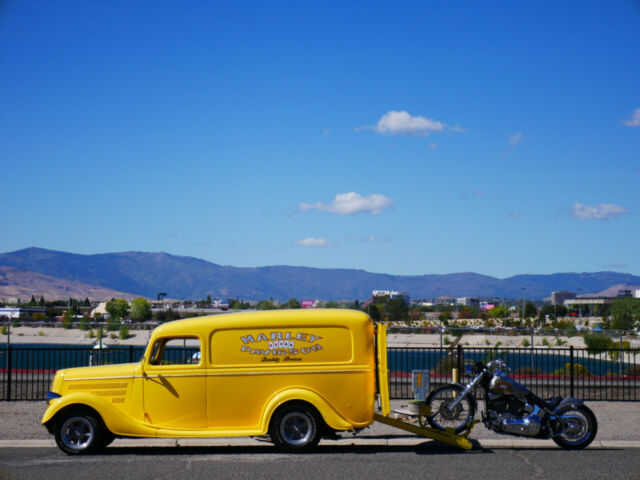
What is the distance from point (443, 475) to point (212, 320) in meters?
4.22

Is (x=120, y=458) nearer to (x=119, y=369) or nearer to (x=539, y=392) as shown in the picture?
(x=119, y=369)

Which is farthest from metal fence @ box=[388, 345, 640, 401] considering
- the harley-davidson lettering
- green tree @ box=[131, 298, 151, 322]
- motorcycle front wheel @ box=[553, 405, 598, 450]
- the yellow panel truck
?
green tree @ box=[131, 298, 151, 322]

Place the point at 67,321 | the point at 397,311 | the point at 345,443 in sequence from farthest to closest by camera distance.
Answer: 1. the point at 397,311
2. the point at 67,321
3. the point at 345,443

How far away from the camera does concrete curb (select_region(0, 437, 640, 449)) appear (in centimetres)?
1255

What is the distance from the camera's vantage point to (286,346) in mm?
11703

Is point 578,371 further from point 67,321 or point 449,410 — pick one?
point 67,321

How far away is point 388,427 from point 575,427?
3.56m

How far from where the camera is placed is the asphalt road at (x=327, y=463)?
10320 millimetres

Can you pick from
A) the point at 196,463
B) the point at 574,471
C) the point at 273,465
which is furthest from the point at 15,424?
the point at 574,471

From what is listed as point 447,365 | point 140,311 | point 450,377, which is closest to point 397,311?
point 140,311

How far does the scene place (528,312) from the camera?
11112 centimetres

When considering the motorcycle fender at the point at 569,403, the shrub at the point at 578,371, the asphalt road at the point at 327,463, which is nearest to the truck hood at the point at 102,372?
the asphalt road at the point at 327,463

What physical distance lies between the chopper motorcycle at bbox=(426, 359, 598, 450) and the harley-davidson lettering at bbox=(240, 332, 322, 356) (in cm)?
225

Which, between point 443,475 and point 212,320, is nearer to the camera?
point 443,475
